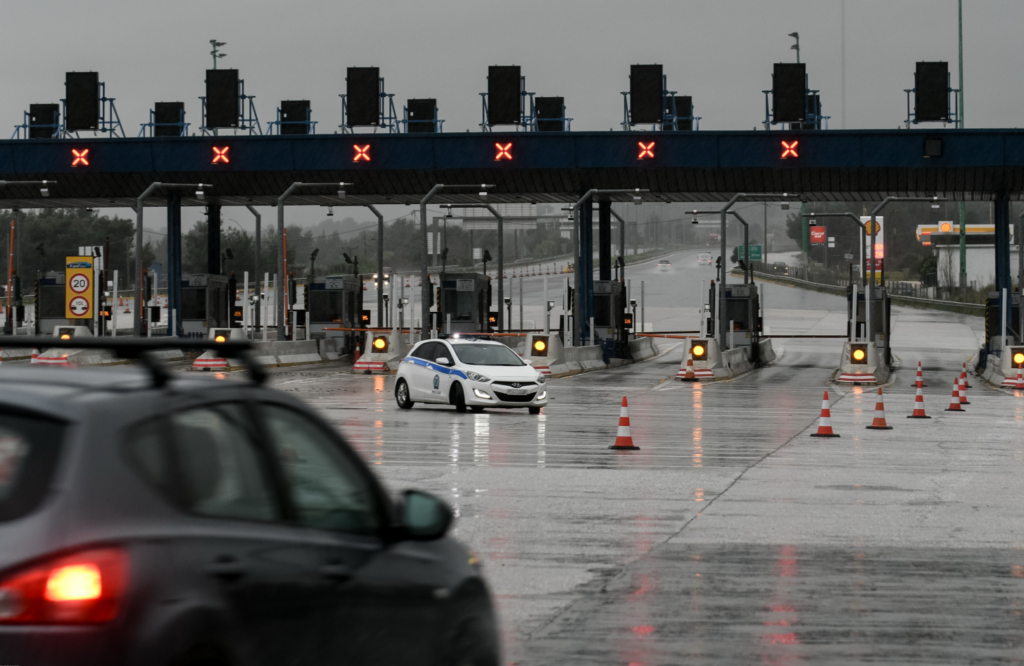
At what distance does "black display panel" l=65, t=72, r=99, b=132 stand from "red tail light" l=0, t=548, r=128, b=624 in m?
50.9

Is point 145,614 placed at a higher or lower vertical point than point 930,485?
higher

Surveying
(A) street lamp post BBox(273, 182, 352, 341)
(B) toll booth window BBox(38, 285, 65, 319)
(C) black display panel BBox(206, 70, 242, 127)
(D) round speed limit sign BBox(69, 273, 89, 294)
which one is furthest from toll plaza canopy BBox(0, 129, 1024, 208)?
(B) toll booth window BBox(38, 285, 65, 319)

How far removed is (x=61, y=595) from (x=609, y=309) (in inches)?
2039

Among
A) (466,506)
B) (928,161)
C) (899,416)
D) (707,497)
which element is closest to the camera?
(466,506)

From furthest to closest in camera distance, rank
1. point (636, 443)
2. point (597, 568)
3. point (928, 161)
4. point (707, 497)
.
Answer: point (928, 161) → point (636, 443) → point (707, 497) → point (597, 568)

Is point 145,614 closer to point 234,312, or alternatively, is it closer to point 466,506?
point 466,506

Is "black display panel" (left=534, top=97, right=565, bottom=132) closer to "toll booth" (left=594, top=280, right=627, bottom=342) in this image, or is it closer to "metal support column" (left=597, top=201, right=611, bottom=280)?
"metal support column" (left=597, top=201, right=611, bottom=280)

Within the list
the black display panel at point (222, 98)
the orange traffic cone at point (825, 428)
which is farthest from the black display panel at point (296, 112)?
the orange traffic cone at point (825, 428)

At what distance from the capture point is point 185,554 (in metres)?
3.59

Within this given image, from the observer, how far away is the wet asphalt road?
7527 mm

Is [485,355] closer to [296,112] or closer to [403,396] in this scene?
[403,396]

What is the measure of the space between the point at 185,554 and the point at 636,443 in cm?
1710

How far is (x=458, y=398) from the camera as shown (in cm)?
2658

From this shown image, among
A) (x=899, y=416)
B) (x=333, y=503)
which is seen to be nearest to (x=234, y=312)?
(x=899, y=416)
